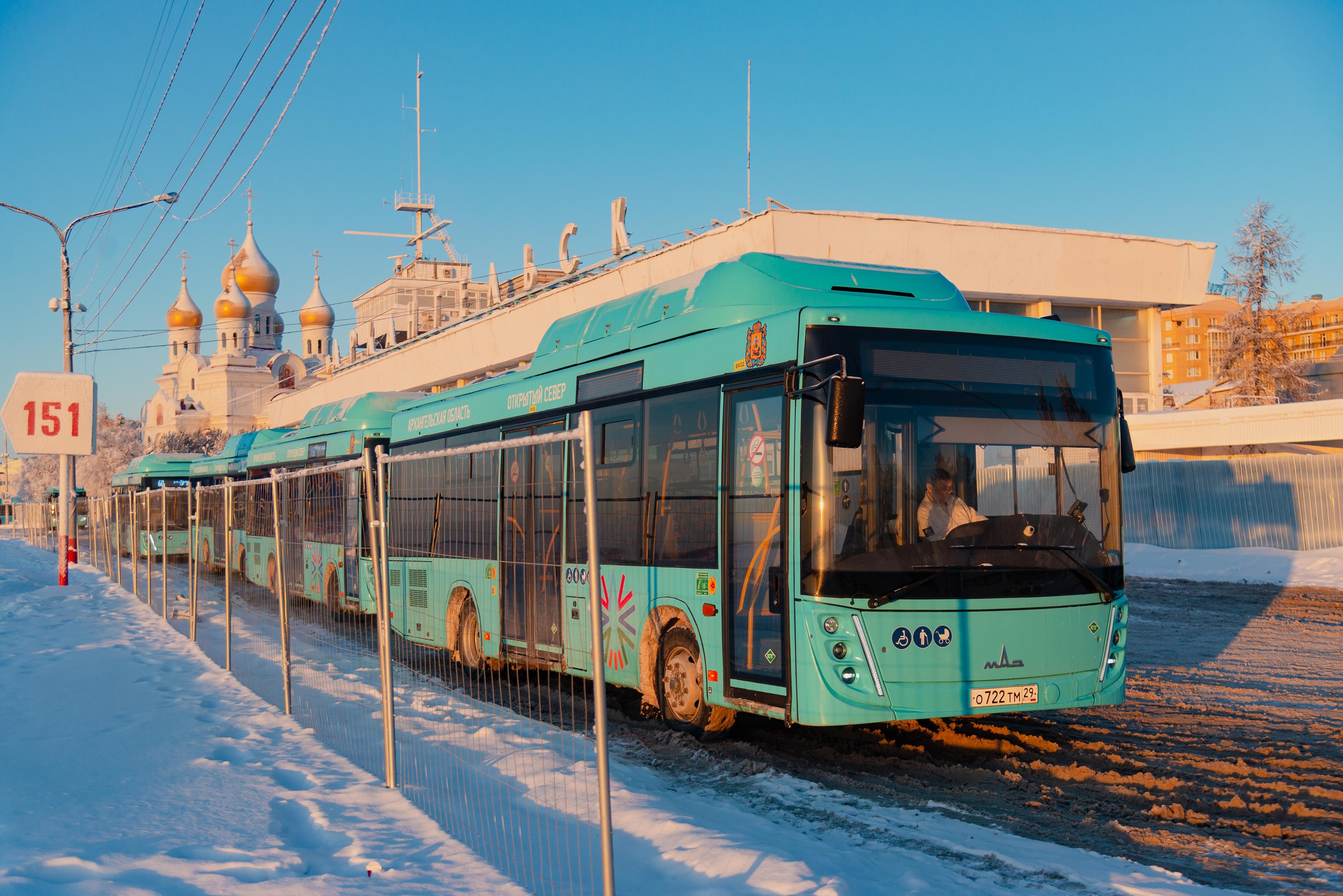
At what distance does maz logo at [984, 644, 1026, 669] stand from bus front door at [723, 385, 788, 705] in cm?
134

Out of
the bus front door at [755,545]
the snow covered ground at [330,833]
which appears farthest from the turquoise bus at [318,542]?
the bus front door at [755,545]

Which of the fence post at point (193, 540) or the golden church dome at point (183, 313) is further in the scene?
the golden church dome at point (183, 313)

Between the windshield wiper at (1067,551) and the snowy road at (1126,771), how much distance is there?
1200 mm

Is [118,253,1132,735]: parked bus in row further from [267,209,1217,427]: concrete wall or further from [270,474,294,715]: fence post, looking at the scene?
[267,209,1217,427]: concrete wall

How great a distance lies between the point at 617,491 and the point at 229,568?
546cm

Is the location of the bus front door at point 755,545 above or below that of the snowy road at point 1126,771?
above

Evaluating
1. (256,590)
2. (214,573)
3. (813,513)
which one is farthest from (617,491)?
(214,573)

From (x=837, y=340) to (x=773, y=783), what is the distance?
9.90 ft

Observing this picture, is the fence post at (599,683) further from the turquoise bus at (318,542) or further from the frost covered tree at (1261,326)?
Result: the frost covered tree at (1261,326)

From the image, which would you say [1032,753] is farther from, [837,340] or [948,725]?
[837,340]

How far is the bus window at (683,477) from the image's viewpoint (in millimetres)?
8203

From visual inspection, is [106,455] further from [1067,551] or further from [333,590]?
[1067,551]

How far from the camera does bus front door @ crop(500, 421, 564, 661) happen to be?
8594mm

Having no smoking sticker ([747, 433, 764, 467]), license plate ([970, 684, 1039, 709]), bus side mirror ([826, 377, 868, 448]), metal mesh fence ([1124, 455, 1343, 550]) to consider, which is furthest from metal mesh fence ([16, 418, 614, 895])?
metal mesh fence ([1124, 455, 1343, 550])
